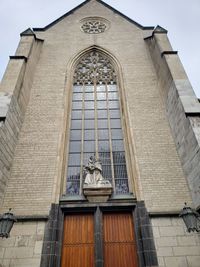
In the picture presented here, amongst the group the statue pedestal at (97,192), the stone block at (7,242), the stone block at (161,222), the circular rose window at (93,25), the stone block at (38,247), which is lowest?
the stone block at (38,247)

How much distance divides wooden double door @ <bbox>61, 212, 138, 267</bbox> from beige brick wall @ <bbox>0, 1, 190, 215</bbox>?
784mm

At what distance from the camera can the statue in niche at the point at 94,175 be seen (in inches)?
242

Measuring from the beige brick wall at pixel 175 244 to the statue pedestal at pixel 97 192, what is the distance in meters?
1.37

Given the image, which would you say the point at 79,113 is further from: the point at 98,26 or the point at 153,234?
the point at 98,26

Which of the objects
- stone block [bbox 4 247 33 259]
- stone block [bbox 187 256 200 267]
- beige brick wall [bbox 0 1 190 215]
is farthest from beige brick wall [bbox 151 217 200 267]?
stone block [bbox 4 247 33 259]

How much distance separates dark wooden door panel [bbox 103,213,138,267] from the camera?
17.0ft

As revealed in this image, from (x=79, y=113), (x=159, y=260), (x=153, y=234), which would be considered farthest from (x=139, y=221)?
(x=79, y=113)

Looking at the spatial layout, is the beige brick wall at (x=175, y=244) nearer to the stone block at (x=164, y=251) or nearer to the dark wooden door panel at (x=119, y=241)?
the stone block at (x=164, y=251)

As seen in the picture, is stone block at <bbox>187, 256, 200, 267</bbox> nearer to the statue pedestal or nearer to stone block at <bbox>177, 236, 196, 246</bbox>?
stone block at <bbox>177, 236, 196, 246</bbox>

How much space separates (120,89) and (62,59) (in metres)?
3.35

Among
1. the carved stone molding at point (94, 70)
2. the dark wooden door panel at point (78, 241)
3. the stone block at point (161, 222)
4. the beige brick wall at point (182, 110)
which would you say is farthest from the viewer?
the carved stone molding at point (94, 70)

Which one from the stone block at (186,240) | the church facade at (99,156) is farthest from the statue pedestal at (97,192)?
the stone block at (186,240)

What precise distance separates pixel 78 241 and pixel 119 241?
Answer: 1.03m

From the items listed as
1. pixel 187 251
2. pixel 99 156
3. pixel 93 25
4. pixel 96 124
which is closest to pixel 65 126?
pixel 96 124
